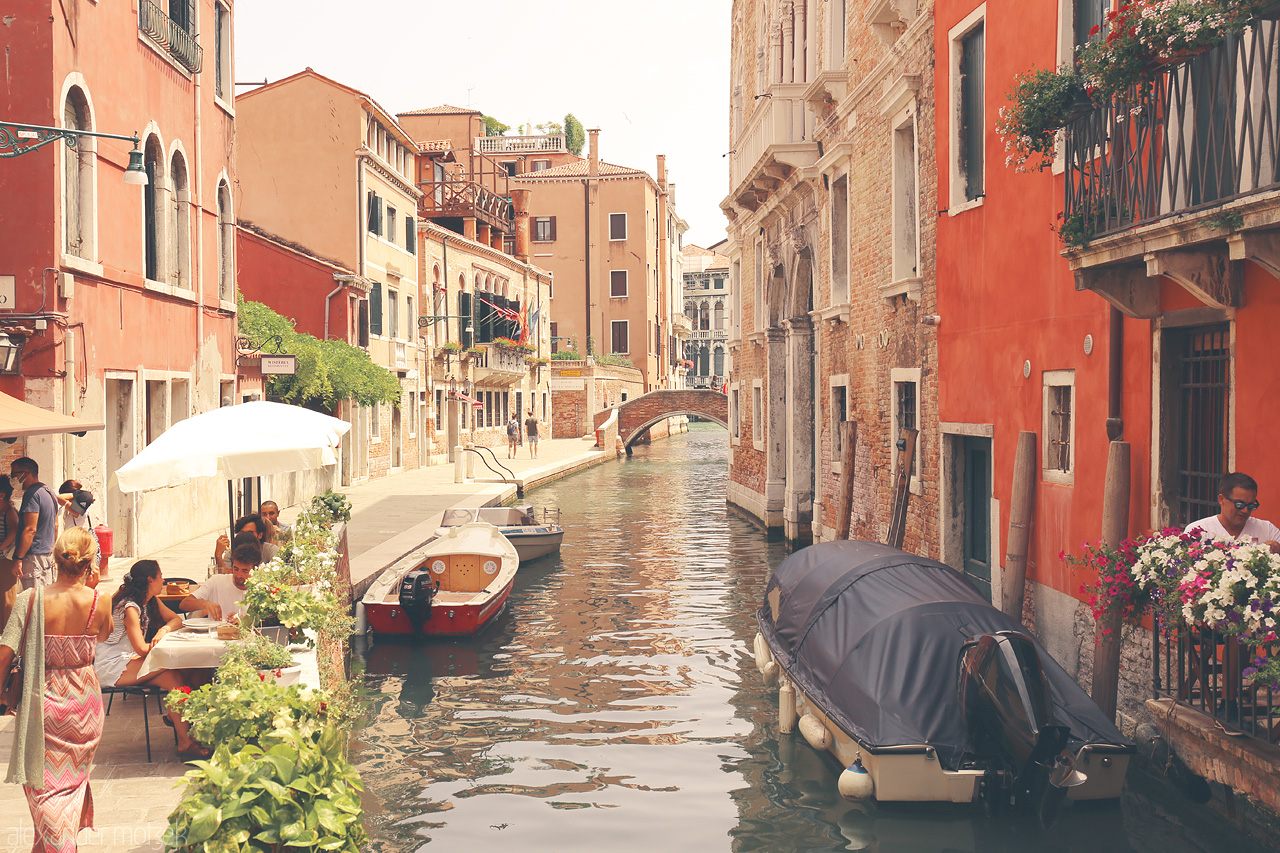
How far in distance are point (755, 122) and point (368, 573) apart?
33.5 ft

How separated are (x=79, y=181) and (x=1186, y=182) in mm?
10665

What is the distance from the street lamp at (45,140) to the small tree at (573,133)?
187 ft

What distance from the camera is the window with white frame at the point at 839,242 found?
15.5m

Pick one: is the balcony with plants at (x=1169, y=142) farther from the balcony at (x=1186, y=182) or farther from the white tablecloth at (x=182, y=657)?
the white tablecloth at (x=182, y=657)

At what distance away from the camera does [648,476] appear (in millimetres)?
33344

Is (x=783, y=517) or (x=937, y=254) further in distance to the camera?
(x=783, y=517)

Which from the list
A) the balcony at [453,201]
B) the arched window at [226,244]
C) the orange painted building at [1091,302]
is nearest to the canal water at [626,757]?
the orange painted building at [1091,302]

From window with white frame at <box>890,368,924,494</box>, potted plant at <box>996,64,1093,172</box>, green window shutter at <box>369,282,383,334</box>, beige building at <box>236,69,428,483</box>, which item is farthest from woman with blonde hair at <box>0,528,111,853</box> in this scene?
green window shutter at <box>369,282,383,334</box>

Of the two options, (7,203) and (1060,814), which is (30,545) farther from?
(1060,814)

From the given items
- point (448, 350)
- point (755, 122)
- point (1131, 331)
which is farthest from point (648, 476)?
point (1131, 331)

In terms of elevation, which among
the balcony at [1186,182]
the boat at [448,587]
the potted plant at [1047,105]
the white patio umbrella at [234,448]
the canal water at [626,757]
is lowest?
the canal water at [626,757]

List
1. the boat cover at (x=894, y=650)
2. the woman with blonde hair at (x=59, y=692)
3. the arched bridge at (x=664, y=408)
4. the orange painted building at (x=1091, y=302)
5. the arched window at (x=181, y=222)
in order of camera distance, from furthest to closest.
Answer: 1. the arched bridge at (x=664, y=408)
2. the arched window at (x=181, y=222)
3. the boat cover at (x=894, y=650)
4. the orange painted building at (x=1091, y=302)
5. the woman with blonde hair at (x=59, y=692)

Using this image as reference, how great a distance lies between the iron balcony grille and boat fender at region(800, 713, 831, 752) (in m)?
3.56

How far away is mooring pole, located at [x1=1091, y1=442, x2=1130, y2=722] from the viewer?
273 inches
